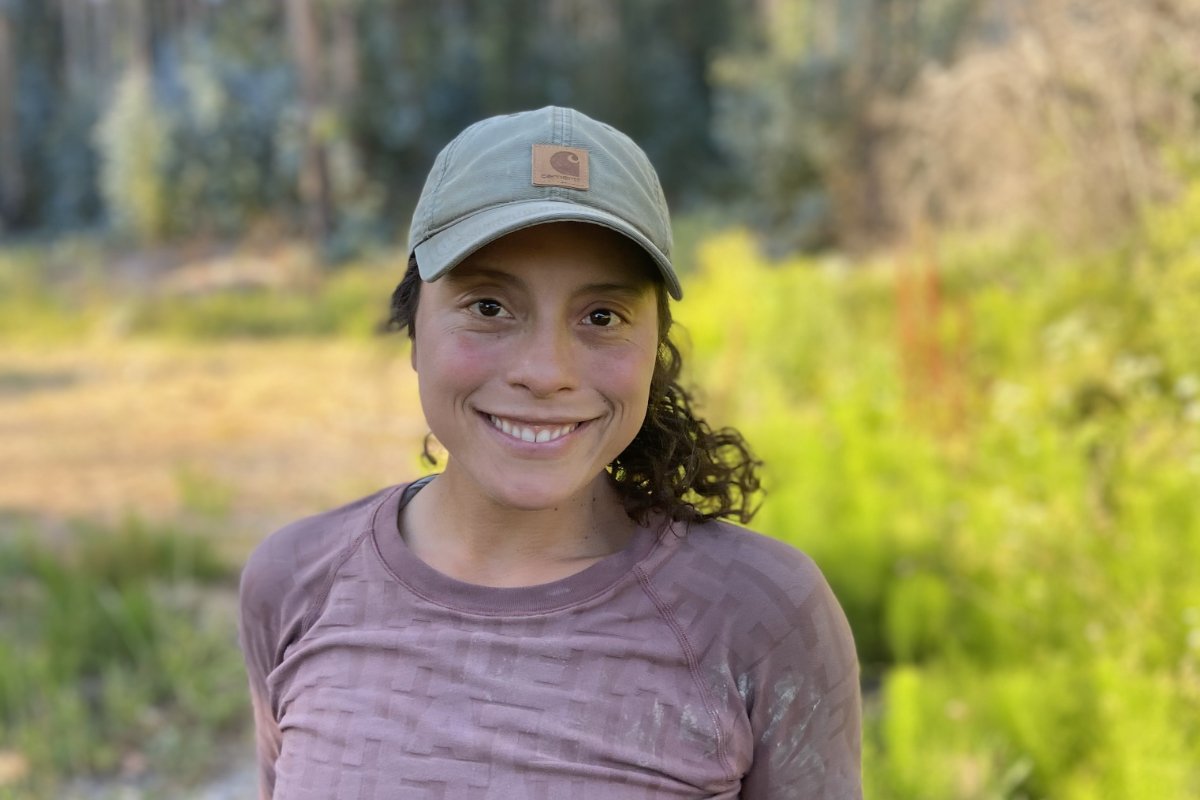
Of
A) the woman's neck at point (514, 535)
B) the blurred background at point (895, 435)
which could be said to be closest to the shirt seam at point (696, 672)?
the woman's neck at point (514, 535)

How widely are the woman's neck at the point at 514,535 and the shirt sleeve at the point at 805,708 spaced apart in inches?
8.9

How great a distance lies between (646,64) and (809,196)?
28.4 feet

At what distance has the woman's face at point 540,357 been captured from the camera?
1197mm

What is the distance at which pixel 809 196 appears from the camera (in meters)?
16.0

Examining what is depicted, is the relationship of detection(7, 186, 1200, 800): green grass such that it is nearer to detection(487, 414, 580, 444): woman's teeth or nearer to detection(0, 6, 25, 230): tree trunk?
detection(487, 414, 580, 444): woman's teeth

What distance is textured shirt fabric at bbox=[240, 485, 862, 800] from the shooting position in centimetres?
116

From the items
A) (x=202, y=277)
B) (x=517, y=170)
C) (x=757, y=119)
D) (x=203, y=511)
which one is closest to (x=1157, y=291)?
(x=517, y=170)

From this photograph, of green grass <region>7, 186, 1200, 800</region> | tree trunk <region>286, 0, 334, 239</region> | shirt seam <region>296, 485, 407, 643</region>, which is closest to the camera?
shirt seam <region>296, 485, 407, 643</region>

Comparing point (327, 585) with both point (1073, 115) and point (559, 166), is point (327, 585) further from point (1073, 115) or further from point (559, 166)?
point (1073, 115)

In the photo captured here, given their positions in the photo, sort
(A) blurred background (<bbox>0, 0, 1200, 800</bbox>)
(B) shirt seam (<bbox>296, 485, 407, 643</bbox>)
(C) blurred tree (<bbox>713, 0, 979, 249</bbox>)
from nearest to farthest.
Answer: (B) shirt seam (<bbox>296, 485, 407, 643</bbox>) < (A) blurred background (<bbox>0, 0, 1200, 800</bbox>) < (C) blurred tree (<bbox>713, 0, 979, 249</bbox>)

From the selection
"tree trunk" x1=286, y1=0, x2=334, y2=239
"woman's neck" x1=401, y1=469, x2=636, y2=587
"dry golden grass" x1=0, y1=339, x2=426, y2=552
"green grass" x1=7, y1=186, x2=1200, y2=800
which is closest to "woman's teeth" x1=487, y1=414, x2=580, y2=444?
"woman's neck" x1=401, y1=469, x2=636, y2=587

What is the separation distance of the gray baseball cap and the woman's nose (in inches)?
4.5

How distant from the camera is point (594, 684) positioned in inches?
46.1

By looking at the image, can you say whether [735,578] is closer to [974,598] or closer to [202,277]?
[974,598]
